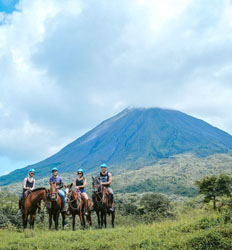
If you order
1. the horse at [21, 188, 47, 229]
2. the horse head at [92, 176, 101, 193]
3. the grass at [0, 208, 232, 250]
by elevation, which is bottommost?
the grass at [0, 208, 232, 250]

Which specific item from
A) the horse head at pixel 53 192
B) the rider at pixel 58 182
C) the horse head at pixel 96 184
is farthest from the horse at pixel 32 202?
the horse head at pixel 96 184

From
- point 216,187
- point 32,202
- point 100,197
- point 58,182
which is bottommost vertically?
point 216,187

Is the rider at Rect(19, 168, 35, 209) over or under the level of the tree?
over

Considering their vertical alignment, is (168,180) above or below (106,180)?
above

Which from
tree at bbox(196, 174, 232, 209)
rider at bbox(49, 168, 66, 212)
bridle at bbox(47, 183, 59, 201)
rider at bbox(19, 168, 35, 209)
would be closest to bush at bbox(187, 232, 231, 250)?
bridle at bbox(47, 183, 59, 201)

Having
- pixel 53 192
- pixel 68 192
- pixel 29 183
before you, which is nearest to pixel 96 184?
pixel 68 192

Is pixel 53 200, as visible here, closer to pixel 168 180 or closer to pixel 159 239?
pixel 159 239

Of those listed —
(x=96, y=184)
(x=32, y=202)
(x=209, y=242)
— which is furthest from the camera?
(x=96, y=184)

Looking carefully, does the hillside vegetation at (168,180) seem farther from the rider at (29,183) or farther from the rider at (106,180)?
the rider at (29,183)

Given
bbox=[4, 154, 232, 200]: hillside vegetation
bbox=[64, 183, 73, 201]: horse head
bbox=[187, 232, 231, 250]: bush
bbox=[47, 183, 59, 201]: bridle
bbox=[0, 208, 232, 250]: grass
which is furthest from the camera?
bbox=[4, 154, 232, 200]: hillside vegetation

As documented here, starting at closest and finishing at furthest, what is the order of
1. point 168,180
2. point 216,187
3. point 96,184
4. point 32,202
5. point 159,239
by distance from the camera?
1. point 159,239
2. point 32,202
3. point 96,184
4. point 216,187
5. point 168,180

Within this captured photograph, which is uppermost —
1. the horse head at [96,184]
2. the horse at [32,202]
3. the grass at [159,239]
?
the horse head at [96,184]

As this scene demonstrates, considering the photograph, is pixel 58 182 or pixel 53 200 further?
pixel 58 182

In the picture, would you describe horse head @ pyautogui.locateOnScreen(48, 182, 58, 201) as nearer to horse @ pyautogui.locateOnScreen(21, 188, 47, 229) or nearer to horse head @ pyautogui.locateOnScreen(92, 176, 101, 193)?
horse @ pyautogui.locateOnScreen(21, 188, 47, 229)
